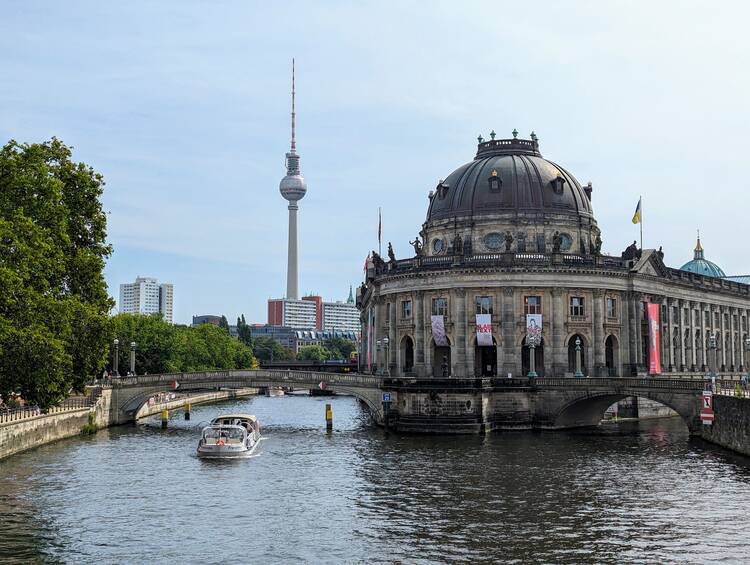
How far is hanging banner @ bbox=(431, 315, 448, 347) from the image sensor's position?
4387 inches

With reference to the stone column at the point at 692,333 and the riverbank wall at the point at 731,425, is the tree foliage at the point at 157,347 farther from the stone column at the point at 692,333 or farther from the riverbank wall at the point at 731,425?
the riverbank wall at the point at 731,425

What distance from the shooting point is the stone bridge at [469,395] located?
290 feet

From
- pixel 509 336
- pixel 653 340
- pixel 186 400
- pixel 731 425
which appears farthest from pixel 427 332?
pixel 731 425

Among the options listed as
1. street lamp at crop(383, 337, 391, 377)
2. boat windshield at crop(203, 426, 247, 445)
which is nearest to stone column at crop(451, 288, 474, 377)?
street lamp at crop(383, 337, 391, 377)

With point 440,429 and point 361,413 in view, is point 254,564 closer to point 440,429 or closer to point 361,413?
point 440,429

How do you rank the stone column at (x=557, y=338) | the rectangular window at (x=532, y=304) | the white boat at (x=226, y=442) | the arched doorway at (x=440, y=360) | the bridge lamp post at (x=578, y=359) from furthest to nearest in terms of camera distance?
the arched doorway at (x=440, y=360) → the rectangular window at (x=532, y=304) → the stone column at (x=557, y=338) → the bridge lamp post at (x=578, y=359) → the white boat at (x=226, y=442)

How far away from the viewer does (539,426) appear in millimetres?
93812

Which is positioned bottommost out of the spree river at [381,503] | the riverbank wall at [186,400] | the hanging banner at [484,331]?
the spree river at [381,503]

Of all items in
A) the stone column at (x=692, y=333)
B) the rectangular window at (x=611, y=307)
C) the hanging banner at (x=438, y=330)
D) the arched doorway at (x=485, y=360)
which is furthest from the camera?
the stone column at (x=692, y=333)

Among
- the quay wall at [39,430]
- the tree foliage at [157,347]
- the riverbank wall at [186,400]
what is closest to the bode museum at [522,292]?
the riverbank wall at [186,400]

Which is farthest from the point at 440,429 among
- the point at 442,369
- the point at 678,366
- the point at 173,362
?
the point at 173,362

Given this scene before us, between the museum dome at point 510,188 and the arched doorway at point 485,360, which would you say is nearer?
the arched doorway at point 485,360

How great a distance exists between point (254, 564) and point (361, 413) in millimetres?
89195

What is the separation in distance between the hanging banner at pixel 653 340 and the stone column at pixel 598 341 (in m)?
6.79
